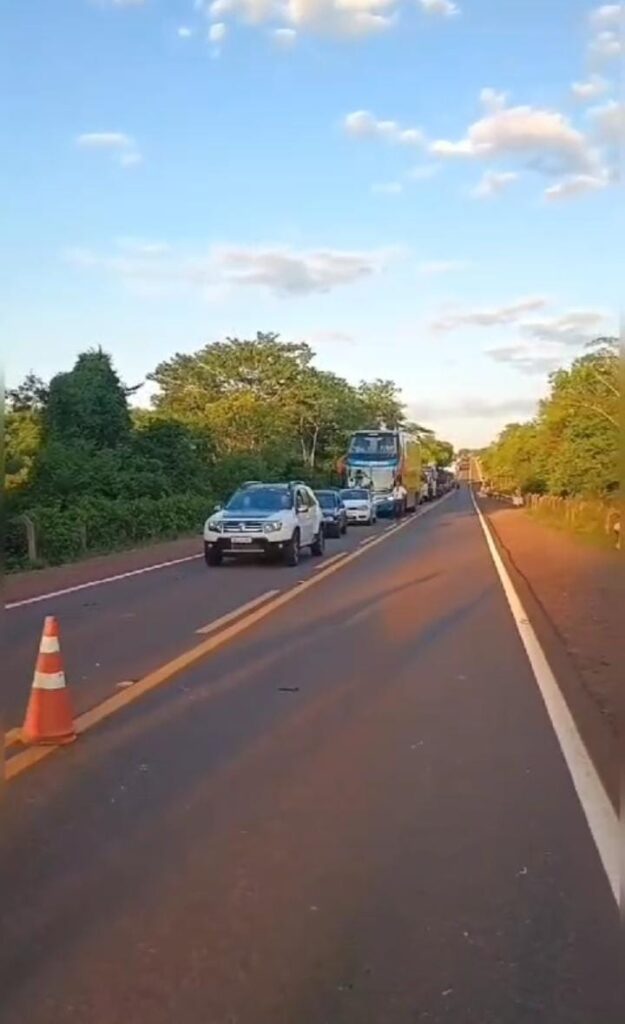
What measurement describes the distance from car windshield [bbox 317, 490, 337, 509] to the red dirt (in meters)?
5.81

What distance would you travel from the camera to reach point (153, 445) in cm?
4303

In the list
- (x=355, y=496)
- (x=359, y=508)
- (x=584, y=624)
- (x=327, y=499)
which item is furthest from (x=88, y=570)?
(x=355, y=496)

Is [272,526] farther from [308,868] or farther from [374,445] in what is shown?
[374,445]

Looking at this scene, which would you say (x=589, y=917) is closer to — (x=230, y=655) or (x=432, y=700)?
(x=432, y=700)

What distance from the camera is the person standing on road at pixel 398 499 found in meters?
56.7

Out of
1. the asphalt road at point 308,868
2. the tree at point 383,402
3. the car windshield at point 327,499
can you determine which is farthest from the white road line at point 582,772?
the tree at point 383,402

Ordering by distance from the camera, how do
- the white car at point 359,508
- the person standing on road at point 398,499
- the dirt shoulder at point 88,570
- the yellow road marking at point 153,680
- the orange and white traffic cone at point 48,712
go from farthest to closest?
1. the person standing on road at point 398,499
2. the white car at point 359,508
3. the dirt shoulder at point 88,570
4. the orange and white traffic cone at point 48,712
5. the yellow road marking at point 153,680

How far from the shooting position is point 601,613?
51.4 ft

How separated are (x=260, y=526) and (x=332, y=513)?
45.2ft

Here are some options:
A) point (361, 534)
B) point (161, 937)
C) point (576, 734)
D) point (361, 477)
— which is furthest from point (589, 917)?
point (361, 477)

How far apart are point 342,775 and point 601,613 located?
939 centimetres

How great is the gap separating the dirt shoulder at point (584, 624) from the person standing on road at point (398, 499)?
2538cm

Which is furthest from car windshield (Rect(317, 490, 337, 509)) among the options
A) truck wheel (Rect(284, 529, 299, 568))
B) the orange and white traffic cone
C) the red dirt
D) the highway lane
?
the orange and white traffic cone

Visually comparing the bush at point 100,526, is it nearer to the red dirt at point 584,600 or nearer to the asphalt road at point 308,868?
the red dirt at point 584,600
